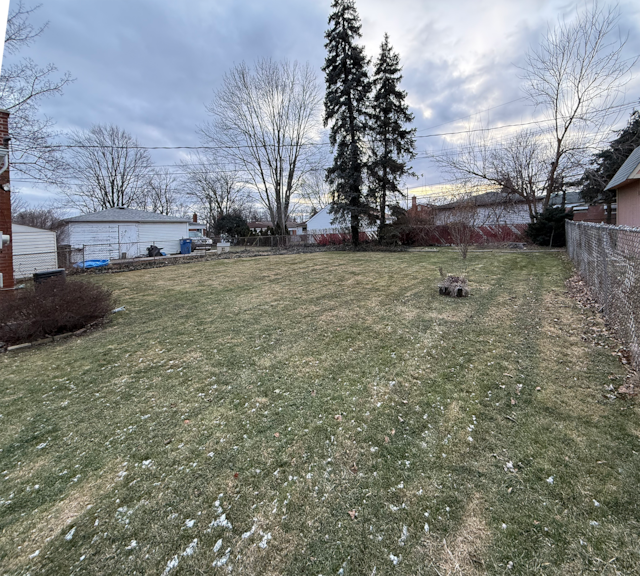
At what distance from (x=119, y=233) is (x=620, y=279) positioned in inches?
936

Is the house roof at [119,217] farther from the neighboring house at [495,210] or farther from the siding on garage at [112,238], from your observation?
the neighboring house at [495,210]

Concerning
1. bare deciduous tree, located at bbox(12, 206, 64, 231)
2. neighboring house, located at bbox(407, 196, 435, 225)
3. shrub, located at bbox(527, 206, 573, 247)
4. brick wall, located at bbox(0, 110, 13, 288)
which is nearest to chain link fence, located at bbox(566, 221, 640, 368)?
brick wall, located at bbox(0, 110, 13, 288)

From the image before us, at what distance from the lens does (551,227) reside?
53.8 feet

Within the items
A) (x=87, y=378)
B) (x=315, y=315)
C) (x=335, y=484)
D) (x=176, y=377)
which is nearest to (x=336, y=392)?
(x=335, y=484)

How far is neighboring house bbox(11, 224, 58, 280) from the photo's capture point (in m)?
13.4

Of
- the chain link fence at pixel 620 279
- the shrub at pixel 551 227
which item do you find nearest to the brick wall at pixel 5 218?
the chain link fence at pixel 620 279

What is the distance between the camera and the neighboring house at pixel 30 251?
13438mm

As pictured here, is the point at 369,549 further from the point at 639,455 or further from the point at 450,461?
the point at 639,455

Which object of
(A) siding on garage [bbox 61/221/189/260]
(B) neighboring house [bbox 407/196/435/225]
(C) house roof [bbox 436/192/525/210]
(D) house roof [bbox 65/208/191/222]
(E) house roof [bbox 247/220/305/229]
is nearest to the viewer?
(A) siding on garage [bbox 61/221/189/260]

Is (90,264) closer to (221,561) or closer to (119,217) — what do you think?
(119,217)

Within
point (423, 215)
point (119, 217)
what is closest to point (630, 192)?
point (423, 215)

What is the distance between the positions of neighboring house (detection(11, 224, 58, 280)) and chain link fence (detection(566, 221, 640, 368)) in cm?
1819

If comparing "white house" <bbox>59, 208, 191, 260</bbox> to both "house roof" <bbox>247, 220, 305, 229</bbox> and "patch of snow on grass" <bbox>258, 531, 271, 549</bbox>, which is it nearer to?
"patch of snow on grass" <bbox>258, 531, 271, 549</bbox>

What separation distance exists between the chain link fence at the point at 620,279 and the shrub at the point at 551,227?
1317 centimetres
